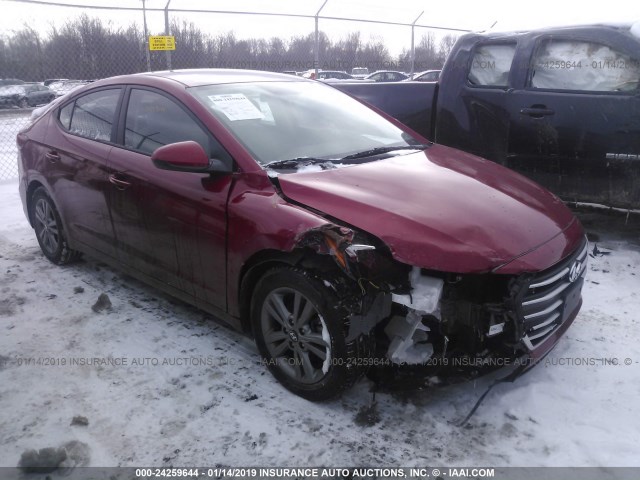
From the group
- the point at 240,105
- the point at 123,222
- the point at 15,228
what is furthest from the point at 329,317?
the point at 15,228

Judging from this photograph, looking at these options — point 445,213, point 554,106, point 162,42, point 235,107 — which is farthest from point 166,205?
point 162,42

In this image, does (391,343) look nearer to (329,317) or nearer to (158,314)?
(329,317)

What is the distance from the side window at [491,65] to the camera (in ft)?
16.5

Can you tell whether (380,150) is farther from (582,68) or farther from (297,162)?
(582,68)

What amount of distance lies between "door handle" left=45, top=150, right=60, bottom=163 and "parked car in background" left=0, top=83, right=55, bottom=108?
11.7 m

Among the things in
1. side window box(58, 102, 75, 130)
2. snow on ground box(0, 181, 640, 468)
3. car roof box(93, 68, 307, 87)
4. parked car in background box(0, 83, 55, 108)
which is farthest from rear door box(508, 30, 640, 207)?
parked car in background box(0, 83, 55, 108)

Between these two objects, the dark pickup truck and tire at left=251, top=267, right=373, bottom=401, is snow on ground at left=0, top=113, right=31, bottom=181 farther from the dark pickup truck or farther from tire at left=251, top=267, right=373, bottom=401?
tire at left=251, top=267, right=373, bottom=401

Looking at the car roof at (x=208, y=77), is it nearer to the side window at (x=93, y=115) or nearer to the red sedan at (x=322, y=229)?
the red sedan at (x=322, y=229)

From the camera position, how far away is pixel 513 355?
2457 mm

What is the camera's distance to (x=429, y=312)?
2.36 meters

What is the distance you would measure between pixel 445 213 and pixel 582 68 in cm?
305

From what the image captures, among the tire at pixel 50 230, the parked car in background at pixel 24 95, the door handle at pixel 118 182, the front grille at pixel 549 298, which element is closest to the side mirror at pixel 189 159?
the door handle at pixel 118 182

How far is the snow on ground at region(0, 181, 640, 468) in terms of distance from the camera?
2375 millimetres

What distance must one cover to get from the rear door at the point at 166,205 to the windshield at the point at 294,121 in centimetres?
→ 20
